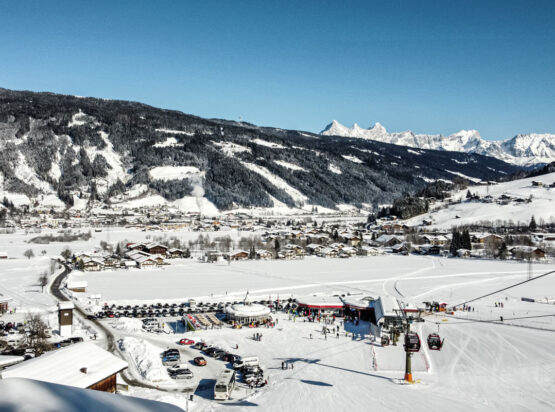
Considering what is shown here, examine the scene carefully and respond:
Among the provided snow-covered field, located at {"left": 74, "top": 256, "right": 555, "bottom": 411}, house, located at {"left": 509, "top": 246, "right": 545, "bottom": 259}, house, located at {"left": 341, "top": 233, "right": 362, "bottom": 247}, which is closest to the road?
snow-covered field, located at {"left": 74, "top": 256, "right": 555, "bottom": 411}

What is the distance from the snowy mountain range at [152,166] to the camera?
13088cm

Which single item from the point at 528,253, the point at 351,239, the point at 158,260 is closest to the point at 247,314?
the point at 158,260

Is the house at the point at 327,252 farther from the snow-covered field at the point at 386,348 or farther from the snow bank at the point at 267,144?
the snow bank at the point at 267,144

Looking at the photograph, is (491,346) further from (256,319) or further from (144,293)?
(144,293)

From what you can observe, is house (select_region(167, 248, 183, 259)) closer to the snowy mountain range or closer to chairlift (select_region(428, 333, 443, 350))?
chairlift (select_region(428, 333, 443, 350))

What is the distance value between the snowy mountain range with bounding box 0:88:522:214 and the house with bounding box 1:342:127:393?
11430cm

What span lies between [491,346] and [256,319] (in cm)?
1104

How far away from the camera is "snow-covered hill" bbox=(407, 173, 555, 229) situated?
86.0 metres

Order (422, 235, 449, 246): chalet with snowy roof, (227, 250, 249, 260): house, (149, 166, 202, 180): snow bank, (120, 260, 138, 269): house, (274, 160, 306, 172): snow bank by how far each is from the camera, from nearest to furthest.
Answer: (120, 260, 138, 269): house → (227, 250, 249, 260): house → (422, 235, 449, 246): chalet with snowy roof → (149, 166, 202, 180): snow bank → (274, 160, 306, 172): snow bank

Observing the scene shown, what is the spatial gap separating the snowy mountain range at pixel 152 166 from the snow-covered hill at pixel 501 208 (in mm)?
53297

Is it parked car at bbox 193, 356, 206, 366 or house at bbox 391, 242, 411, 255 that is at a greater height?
parked car at bbox 193, 356, 206, 366

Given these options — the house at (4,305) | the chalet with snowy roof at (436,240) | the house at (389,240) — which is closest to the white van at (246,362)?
the house at (4,305)

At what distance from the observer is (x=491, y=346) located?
18.5 m

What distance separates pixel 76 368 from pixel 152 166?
143922mm
